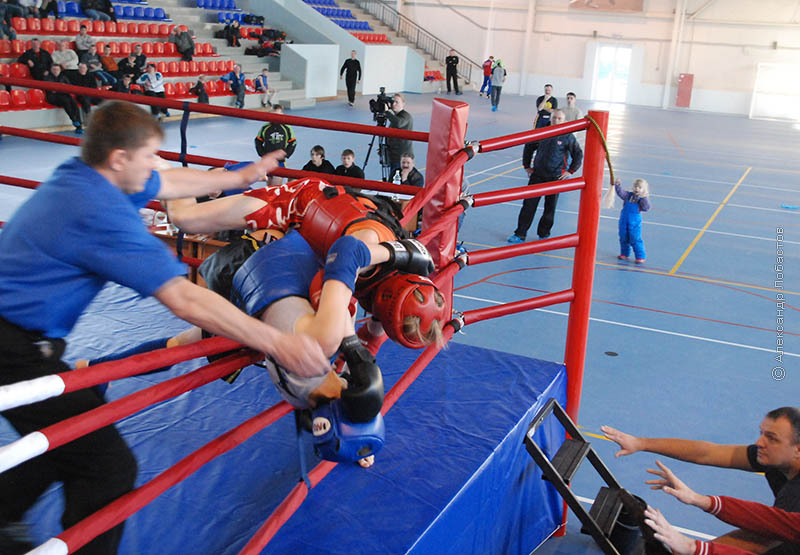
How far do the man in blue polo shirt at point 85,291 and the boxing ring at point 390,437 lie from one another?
0.15 meters

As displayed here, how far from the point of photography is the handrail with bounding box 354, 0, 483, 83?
112ft

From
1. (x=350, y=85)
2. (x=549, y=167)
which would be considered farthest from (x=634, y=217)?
(x=350, y=85)

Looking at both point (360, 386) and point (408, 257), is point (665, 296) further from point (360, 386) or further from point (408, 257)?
point (360, 386)

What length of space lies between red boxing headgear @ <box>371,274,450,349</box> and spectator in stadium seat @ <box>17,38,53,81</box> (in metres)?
15.5

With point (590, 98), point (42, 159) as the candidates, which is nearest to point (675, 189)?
point (42, 159)

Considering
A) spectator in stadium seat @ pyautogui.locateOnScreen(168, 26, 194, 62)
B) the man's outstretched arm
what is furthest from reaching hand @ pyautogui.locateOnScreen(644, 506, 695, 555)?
spectator in stadium seat @ pyautogui.locateOnScreen(168, 26, 194, 62)

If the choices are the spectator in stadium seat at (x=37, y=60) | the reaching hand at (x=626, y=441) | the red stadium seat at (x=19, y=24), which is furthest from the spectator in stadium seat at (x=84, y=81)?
the reaching hand at (x=626, y=441)

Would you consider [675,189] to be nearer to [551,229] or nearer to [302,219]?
[551,229]

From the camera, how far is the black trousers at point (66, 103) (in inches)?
611

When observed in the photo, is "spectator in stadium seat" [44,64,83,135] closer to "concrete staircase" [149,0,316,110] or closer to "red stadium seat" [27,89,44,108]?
"red stadium seat" [27,89,44,108]

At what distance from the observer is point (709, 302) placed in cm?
802

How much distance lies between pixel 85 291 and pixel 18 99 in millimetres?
15362

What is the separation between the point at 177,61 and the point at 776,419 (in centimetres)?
1958

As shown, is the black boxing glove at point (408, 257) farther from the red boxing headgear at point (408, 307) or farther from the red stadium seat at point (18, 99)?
the red stadium seat at point (18, 99)
